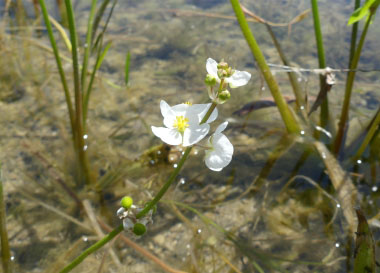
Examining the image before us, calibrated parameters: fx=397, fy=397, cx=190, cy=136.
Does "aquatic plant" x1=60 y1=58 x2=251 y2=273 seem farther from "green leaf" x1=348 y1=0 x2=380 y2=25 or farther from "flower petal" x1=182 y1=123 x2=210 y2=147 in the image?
"green leaf" x1=348 y1=0 x2=380 y2=25

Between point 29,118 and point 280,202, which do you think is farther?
point 29,118

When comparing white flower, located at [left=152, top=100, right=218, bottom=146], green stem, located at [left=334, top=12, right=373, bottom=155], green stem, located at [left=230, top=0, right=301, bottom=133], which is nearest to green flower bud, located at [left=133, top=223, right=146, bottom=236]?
white flower, located at [left=152, top=100, right=218, bottom=146]

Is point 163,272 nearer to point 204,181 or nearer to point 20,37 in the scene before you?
point 204,181

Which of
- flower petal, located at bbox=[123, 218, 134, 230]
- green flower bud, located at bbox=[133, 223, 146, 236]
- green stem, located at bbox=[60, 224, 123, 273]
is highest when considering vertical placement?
green flower bud, located at bbox=[133, 223, 146, 236]

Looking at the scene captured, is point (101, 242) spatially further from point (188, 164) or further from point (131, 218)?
point (188, 164)

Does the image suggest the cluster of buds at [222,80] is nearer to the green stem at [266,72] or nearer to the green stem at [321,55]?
the green stem at [266,72]

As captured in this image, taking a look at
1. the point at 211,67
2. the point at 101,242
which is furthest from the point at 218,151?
the point at 101,242

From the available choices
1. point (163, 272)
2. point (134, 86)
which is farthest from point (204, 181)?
point (134, 86)
